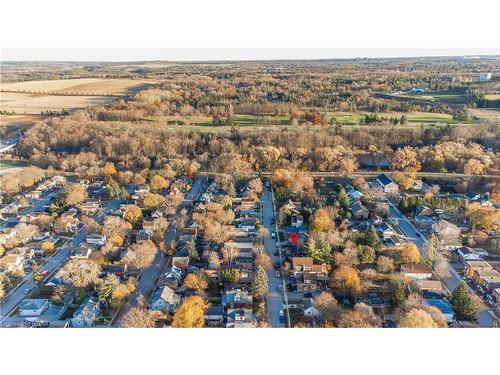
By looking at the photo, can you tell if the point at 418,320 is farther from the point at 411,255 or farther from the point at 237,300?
the point at 237,300

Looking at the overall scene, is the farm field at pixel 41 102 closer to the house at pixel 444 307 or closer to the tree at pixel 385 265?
the tree at pixel 385 265

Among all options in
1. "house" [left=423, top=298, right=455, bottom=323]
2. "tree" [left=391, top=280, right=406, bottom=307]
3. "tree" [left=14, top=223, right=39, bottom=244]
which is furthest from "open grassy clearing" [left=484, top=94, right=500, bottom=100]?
"tree" [left=14, top=223, right=39, bottom=244]

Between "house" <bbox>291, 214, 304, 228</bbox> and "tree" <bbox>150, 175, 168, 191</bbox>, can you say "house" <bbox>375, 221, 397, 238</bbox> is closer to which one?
"house" <bbox>291, 214, 304, 228</bbox>

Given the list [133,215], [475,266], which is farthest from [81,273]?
[475,266]

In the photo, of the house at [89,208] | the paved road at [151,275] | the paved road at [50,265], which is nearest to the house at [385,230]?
the paved road at [151,275]

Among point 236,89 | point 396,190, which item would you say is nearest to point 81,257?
point 396,190

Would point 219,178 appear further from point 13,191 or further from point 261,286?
point 13,191
